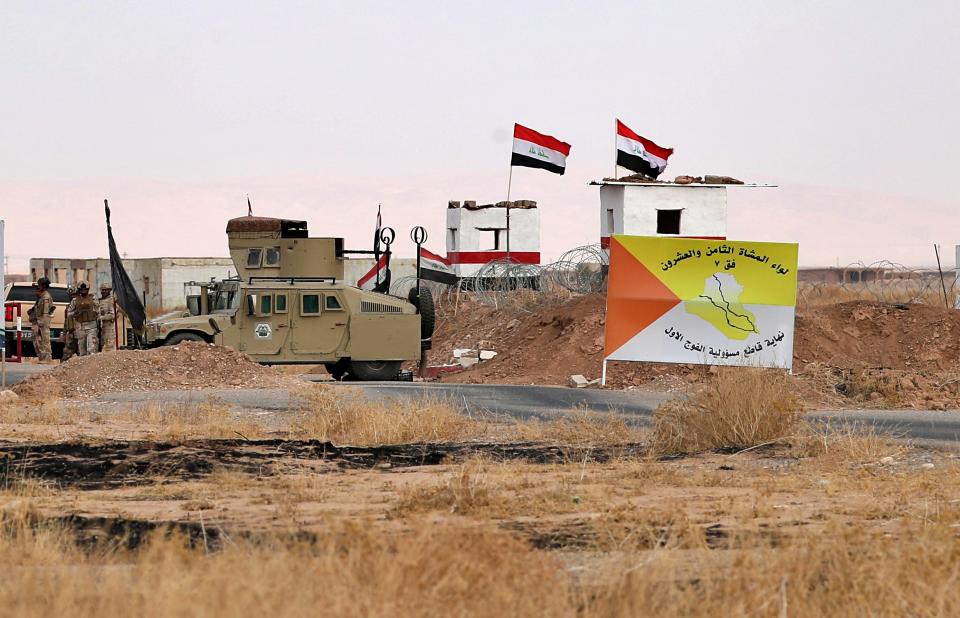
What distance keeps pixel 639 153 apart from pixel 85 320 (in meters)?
14.7

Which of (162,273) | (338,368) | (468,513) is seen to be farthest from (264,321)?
(162,273)

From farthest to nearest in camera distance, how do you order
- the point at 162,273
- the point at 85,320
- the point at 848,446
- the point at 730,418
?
1. the point at 162,273
2. the point at 85,320
3. the point at 730,418
4. the point at 848,446

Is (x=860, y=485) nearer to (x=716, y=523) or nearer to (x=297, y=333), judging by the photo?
(x=716, y=523)

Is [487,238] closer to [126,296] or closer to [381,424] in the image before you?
[126,296]

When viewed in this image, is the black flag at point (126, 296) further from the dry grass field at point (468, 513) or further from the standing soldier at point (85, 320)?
the dry grass field at point (468, 513)

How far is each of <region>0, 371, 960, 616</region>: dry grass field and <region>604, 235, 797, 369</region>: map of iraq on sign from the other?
429 cm

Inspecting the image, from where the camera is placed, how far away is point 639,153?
110 feet

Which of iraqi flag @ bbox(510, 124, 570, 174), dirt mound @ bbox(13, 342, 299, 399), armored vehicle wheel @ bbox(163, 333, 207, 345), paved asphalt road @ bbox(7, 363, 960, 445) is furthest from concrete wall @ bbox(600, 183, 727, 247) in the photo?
dirt mound @ bbox(13, 342, 299, 399)

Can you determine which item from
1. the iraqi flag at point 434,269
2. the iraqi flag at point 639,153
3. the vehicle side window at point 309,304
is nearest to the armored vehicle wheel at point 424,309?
the vehicle side window at point 309,304

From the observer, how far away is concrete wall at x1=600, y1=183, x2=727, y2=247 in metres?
33.0

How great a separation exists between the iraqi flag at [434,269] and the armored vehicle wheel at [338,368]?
1422cm

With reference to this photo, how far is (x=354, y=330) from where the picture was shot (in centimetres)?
2188

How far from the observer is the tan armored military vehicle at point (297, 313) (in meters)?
21.4

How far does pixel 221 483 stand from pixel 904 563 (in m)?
5.20
